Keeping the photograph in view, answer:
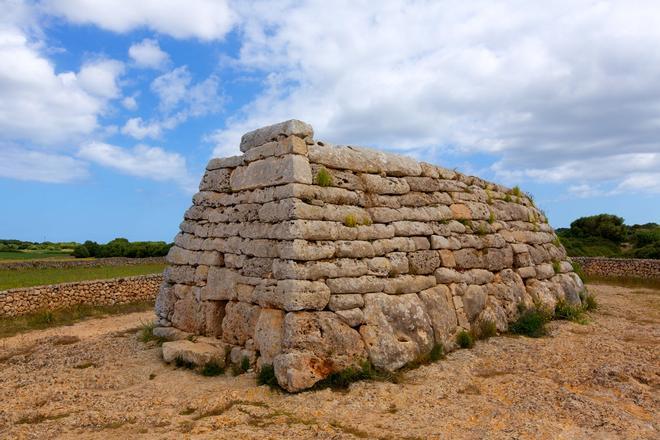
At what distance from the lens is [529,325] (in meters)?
7.95

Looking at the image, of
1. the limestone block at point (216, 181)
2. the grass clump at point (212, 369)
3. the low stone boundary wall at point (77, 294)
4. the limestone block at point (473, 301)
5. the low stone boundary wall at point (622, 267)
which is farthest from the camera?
the low stone boundary wall at point (622, 267)

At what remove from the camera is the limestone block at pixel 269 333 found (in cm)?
571

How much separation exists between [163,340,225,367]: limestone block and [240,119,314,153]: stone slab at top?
301 centimetres

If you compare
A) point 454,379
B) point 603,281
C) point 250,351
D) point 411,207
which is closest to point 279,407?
point 250,351

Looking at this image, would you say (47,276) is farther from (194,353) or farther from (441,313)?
(441,313)

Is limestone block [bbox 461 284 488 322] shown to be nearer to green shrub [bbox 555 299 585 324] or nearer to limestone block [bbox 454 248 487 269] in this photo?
limestone block [bbox 454 248 487 269]

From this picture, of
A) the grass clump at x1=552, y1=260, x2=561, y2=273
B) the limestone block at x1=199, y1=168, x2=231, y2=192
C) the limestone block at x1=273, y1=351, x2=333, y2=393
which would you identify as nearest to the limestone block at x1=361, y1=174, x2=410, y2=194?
the limestone block at x1=199, y1=168, x2=231, y2=192

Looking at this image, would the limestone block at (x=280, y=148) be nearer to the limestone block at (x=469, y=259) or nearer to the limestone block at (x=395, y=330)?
the limestone block at (x=395, y=330)

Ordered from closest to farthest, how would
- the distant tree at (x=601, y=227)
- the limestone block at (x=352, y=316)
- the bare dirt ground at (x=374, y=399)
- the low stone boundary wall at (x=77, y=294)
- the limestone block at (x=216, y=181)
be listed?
the bare dirt ground at (x=374, y=399)
the limestone block at (x=352, y=316)
the limestone block at (x=216, y=181)
the low stone boundary wall at (x=77, y=294)
the distant tree at (x=601, y=227)

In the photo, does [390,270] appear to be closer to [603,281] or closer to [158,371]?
[158,371]

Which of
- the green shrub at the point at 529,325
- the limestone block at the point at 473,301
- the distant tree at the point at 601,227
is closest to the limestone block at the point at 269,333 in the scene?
the limestone block at the point at 473,301

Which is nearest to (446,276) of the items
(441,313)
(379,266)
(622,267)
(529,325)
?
(441,313)

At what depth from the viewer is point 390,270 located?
6.65 m

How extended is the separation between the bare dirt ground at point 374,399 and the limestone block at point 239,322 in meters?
0.67
